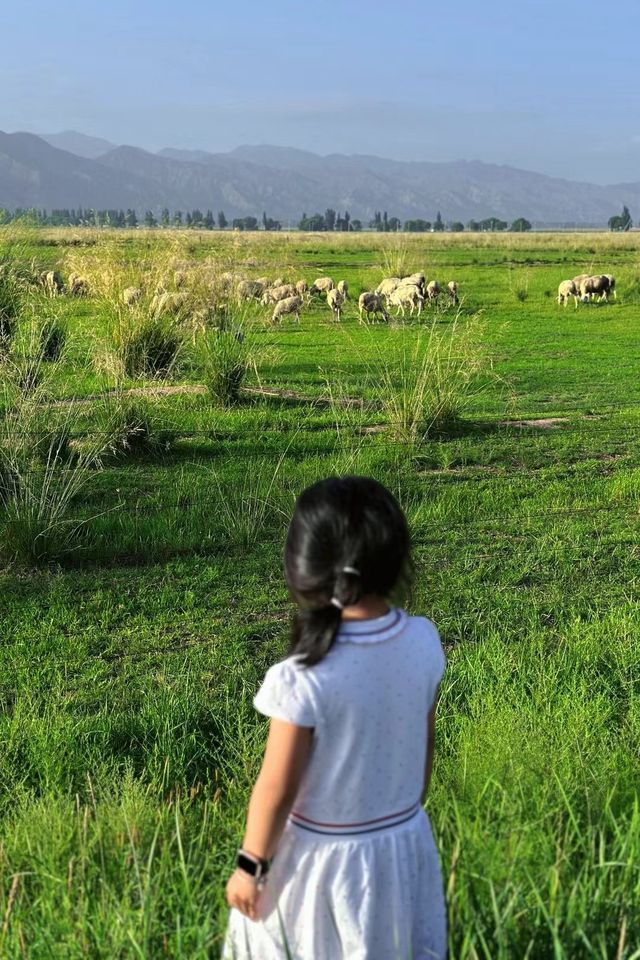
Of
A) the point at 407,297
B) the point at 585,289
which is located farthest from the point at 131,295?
the point at 585,289

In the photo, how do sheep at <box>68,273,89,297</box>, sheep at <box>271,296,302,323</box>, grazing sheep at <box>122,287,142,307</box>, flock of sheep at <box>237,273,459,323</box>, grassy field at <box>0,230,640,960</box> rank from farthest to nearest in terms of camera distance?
1. flock of sheep at <box>237,273,459,323</box>
2. sheep at <box>271,296,302,323</box>
3. sheep at <box>68,273,89,297</box>
4. grazing sheep at <box>122,287,142,307</box>
5. grassy field at <box>0,230,640,960</box>

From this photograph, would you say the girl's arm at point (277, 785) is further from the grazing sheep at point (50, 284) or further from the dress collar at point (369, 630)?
the grazing sheep at point (50, 284)

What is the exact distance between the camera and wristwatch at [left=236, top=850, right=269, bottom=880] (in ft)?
5.74

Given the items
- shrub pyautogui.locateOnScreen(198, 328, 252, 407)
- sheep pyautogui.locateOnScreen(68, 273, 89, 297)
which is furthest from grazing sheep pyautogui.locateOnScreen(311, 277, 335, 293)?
shrub pyautogui.locateOnScreen(198, 328, 252, 407)

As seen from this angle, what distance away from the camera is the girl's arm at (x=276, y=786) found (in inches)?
67.6

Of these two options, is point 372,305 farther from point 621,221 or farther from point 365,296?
point 621,221

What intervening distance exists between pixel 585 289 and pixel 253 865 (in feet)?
87.4

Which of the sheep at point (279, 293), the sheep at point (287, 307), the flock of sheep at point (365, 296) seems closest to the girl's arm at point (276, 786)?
the flock of sheep at point (365, 296)

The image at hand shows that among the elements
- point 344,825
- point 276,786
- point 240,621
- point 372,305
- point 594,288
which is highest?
point 594,288

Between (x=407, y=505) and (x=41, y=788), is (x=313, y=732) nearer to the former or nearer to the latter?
(x=41, y=788)

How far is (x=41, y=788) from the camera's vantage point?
344cm

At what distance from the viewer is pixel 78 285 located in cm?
1944

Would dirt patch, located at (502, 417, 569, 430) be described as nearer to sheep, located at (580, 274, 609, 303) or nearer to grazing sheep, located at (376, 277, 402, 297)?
grazing sheep, located at (376, 277, 402, 297)

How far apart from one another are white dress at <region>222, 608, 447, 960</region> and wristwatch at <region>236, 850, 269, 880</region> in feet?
0.14
